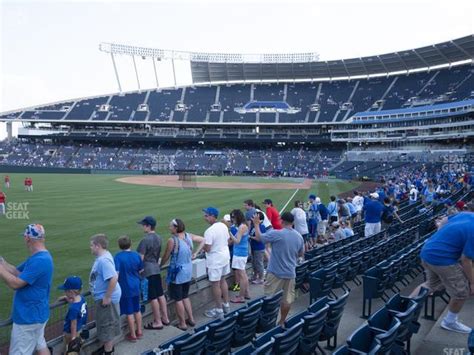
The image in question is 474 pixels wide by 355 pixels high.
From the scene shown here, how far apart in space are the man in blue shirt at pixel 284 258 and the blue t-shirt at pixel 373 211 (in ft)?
19.3

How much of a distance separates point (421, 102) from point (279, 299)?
65.7 metres

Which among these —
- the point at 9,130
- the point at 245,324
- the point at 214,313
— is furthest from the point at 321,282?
the point at 9,130

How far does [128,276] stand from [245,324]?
184cm

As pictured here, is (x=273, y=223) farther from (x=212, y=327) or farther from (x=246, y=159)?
(x=246, y=159)

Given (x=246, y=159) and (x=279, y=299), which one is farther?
(x=246, y=159)

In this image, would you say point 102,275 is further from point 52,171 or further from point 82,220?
point 52,171

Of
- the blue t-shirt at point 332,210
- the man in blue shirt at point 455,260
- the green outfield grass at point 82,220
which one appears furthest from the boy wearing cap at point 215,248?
the blue t-shirt at point 332,210

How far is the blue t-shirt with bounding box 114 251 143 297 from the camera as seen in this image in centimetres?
568

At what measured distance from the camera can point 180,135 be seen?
79.9m

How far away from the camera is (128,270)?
569 centimetres

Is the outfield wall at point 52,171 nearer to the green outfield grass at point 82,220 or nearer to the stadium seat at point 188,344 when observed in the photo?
the green outfield grass at point 82,220

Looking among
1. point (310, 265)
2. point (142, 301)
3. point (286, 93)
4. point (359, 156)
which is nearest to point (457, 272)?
point (310, 265)

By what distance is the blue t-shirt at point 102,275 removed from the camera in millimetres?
5062

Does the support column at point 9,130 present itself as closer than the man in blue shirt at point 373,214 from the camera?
No
